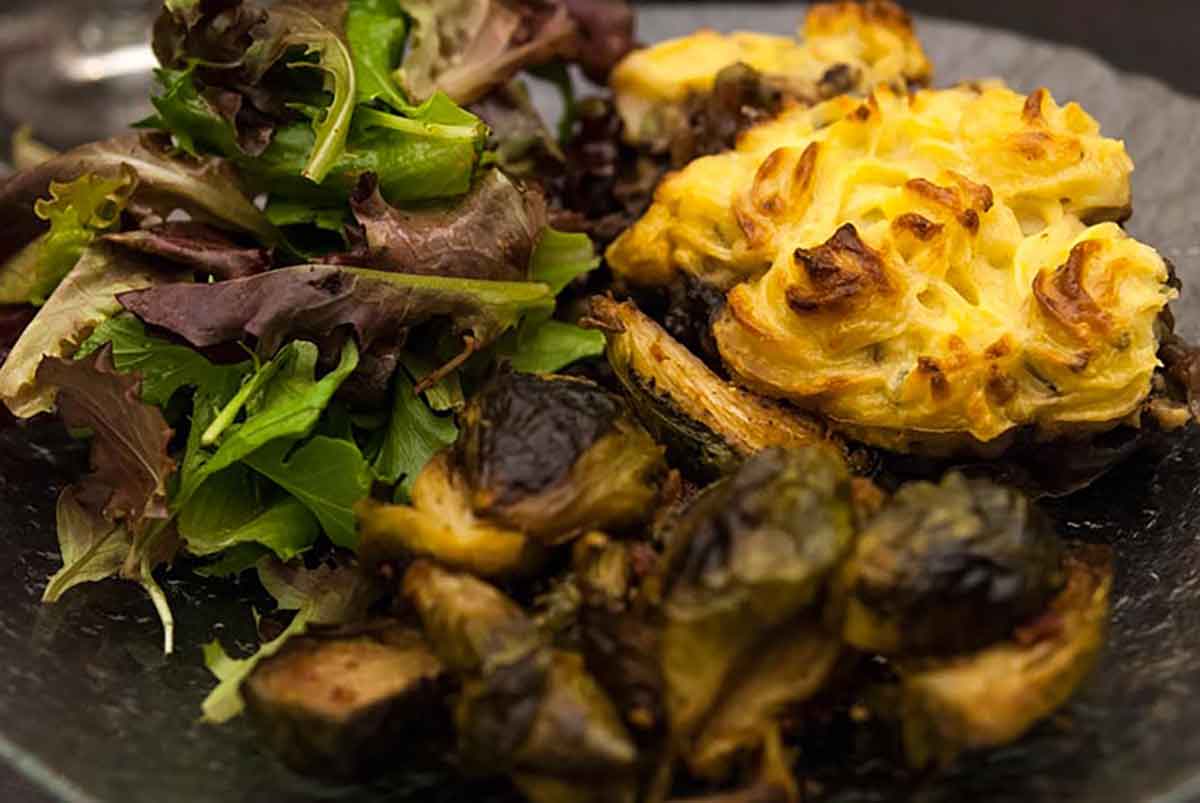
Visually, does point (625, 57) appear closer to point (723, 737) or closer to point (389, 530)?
point (389, 530)

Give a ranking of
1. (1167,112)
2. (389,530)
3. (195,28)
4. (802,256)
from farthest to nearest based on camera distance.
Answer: (1167,112) → (195,28) → (802,256) → (389,530)

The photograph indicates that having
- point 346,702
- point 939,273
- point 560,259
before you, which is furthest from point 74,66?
point 346,702

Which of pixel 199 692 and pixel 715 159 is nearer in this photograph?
pixel 199 692

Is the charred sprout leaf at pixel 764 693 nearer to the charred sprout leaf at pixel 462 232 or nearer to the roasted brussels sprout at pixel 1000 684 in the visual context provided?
the roasted brussels sprout at pixel 1000 684

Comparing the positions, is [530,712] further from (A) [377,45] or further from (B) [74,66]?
(B) [74,66]

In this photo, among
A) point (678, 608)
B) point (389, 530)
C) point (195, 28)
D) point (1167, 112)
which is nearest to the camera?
point (678, 608)

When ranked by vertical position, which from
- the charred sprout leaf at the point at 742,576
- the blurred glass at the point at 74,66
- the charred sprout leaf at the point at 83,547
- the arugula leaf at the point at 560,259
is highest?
the charred sprout leaf at the point at 742,576

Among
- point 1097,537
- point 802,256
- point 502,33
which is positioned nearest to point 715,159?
point 802,256

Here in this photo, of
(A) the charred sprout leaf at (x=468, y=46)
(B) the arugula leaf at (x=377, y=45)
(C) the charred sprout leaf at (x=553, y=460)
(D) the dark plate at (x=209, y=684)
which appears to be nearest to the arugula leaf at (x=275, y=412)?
(D) the dark plate at (x=209, y=684)
